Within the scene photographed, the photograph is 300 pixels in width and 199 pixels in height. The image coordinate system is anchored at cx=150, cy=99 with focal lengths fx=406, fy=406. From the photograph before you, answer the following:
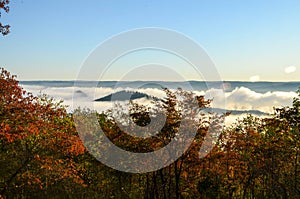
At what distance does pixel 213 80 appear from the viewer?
2012 centimetres

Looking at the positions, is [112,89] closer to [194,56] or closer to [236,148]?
[194,56]

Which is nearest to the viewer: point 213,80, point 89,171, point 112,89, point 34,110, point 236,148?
point 34,110

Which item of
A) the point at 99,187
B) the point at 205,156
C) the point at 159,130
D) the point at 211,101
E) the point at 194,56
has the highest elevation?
the point at 194,56

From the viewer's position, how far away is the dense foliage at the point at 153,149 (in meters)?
18.3

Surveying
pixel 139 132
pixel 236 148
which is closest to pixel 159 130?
pixel 139 132

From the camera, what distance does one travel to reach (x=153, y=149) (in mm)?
24500

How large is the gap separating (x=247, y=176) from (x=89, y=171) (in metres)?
13.6

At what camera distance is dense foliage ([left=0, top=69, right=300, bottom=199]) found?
18.3m

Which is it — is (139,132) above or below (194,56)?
below

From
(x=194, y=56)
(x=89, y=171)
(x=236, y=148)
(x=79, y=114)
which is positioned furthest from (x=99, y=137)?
(x=194, y=56)

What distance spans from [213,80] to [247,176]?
1280 cm

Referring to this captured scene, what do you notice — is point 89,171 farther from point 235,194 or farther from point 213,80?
point 213,80

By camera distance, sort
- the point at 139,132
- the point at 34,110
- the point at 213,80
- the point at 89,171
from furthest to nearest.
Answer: the point at 89,171, the point at 139,132, the point at 213,80, the point at 34,110

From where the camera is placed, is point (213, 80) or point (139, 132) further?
point (139, 132)
